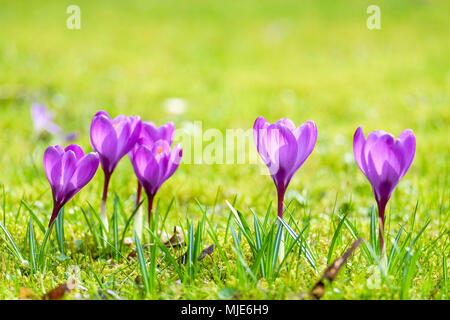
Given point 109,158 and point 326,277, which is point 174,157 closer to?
point 109,158

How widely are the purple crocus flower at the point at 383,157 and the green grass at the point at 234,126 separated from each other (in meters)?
0.17

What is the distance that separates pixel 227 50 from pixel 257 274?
28.2 ft

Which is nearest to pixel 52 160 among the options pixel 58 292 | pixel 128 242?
pixel 58 292

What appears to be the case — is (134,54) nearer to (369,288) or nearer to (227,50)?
(227,50)

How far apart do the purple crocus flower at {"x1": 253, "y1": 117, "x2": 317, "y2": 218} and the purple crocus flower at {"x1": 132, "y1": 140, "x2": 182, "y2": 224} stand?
1.24ft

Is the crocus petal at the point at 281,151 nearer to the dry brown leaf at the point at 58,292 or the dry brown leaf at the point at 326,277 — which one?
the dry brown leaf at the point at 326,277

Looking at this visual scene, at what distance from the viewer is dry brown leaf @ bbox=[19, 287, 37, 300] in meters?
1.56

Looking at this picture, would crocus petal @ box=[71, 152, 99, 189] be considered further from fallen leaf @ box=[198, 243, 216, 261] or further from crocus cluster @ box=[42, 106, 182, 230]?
fallen leaf @ box=[198, 243, 216, 261]

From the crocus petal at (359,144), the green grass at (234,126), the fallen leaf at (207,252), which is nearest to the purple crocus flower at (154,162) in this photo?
the green grass at (234,126)

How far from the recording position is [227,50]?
9914mm

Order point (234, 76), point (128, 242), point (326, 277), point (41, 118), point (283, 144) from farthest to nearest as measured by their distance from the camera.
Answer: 1. point (234, 76)
2. point (41, 118)
3. point (128, 242)
4. point (283, 144)
5. point (326, 277)

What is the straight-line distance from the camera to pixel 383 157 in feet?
5.13

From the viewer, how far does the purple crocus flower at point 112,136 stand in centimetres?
182

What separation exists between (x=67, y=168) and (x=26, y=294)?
425mm
